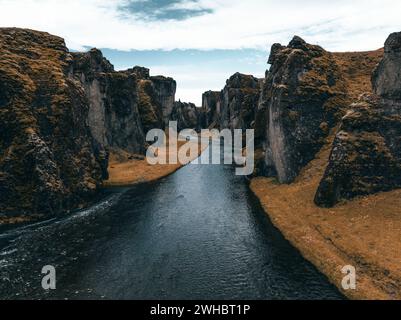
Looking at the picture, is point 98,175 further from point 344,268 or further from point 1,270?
A: point 344,268

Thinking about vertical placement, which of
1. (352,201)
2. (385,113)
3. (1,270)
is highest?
(385,113)

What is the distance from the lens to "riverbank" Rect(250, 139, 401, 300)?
3881cm

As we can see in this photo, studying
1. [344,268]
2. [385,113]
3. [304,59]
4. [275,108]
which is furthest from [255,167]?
[344,268]

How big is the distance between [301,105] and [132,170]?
53.4m

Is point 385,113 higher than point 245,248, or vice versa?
point 385,113

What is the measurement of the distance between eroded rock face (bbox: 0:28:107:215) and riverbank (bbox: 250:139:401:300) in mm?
41117

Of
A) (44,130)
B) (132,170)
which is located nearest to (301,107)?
(132,170)

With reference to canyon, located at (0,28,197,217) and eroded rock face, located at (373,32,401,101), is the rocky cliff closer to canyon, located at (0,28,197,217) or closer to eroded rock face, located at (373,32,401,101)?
eroded rock face, located at (373,32,401,101)

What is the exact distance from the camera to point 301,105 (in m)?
82.9

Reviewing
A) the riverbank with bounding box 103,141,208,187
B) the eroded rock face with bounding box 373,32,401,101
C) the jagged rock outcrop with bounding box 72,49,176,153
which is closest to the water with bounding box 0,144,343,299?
the riverbank with bounding box 103,141,208,187

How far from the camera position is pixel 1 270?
44.2m

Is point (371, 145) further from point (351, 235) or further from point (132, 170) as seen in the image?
point (132, 170)
